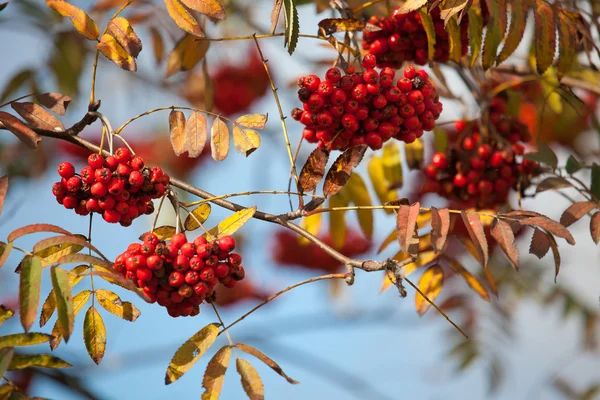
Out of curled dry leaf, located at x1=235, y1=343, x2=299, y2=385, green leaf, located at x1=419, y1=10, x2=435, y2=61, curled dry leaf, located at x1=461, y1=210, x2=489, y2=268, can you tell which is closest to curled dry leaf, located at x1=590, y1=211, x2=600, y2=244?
curled dry leaf, located at x1=461, y1=210, x2=489, y2=268

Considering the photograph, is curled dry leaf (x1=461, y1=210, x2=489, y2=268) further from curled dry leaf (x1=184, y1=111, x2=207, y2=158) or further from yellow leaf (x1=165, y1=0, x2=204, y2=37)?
yellow leaf (x1=165, y1=0, x2=204, y2=37)

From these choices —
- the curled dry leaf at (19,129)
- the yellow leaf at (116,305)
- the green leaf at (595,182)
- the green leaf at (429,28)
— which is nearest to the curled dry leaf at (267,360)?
the yellow leaf at (116,305)

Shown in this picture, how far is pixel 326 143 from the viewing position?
172cm

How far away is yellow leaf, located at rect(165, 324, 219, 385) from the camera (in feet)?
4.74

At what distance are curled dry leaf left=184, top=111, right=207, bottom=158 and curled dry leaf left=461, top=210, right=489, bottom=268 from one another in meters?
0.63

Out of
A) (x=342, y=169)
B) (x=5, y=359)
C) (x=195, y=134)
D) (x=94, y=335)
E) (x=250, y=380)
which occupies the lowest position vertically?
(x=250, y=380)

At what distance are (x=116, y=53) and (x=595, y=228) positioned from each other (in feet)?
3.90

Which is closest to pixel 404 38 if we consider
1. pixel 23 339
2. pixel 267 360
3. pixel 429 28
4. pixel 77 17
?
pixel 429 28

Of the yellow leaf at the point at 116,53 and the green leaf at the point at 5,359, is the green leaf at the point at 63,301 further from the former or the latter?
the yellow leaf at the point at 116,53

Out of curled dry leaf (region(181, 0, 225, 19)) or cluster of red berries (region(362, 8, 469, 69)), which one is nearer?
curled dry leaf (region(181, 0, 225, 19))

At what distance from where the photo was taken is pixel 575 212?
1744mm

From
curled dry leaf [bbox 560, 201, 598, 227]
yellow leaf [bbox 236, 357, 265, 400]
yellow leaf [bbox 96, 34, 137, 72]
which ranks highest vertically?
yellow leaf [bbox 96, 34, 137, 72]

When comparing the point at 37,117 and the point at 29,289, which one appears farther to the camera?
the point at 37,117

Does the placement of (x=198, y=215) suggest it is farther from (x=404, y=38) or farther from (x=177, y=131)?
(x=404, y=38)
